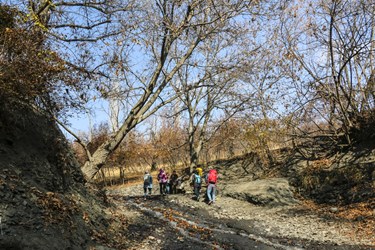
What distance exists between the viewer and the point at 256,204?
55.5 ft

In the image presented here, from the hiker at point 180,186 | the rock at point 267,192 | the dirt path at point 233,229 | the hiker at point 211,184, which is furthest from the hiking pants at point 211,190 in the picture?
the hiker at point 180,186

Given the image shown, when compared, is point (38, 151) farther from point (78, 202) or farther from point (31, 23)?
point (31, 23)

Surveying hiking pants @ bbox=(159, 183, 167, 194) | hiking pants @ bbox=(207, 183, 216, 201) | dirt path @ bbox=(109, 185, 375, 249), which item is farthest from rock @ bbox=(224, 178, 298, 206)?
hiking pants @ bbox=(159, 183, 167, 194)

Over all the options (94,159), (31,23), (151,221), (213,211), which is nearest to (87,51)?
(31,23)

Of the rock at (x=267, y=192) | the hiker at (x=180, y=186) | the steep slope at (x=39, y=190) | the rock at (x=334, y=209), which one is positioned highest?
the steep slope at (x=39, y=190)

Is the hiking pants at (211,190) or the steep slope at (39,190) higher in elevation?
the steep slope at (39,190)

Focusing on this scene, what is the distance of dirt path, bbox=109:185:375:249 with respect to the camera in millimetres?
9648

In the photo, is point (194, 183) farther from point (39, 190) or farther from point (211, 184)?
point (39, 190)

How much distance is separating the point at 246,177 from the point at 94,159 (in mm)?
13065

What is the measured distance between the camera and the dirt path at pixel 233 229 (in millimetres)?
9648

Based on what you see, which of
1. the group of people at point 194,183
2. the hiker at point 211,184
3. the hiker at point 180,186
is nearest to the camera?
the hiker at point 211,184

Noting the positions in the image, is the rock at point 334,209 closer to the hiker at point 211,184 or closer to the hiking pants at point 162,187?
the hiker at point 211,184

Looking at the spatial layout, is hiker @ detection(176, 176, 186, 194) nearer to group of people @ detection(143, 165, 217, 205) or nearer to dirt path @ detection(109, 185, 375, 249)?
group of people @ detection(143, 165, 217, 205)

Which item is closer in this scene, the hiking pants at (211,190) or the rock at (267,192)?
the rock at (267,192)
